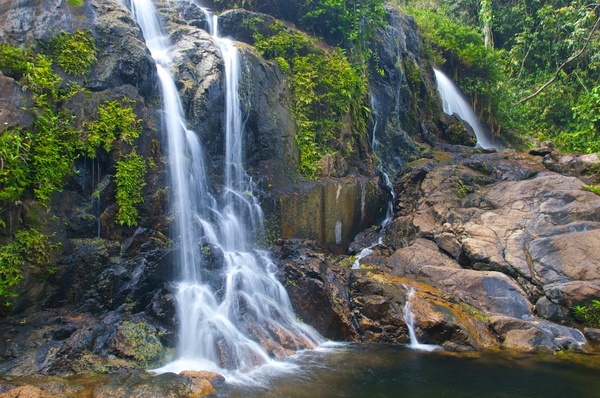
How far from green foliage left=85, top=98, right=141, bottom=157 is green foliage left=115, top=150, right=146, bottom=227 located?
399 mm

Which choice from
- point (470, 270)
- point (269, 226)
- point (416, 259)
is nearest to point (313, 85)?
point (269, 226)

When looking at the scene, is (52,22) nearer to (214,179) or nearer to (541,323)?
(214,179)

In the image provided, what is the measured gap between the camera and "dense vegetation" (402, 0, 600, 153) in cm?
2177

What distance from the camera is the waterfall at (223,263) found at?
305 inches

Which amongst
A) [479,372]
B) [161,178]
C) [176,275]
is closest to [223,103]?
[161,178]

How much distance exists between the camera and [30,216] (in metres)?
7.33

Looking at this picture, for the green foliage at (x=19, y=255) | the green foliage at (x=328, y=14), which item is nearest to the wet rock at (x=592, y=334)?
the green foliage at (x=19, y=255)

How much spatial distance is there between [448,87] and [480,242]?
12975 millimetres

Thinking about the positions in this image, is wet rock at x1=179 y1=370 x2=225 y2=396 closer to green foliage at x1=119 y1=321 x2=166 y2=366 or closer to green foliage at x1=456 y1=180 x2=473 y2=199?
green foliage at x1=119 y1=321 x2=166 y2=366

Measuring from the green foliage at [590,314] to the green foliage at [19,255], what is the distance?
10.2 metres

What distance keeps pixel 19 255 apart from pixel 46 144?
2.00 meters

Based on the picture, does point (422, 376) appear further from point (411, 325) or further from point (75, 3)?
point (75, 3)

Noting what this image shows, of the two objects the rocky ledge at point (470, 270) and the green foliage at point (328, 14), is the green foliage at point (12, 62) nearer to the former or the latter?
the rocky ledge at point (470, 270)

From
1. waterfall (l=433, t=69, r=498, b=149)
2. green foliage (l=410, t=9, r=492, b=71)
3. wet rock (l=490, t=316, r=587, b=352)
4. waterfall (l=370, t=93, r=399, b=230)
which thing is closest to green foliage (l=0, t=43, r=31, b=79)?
waterfall (l=370, t=93, r=399, b=230)
